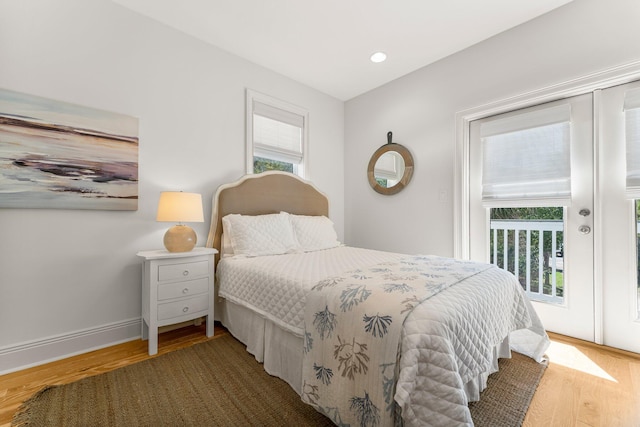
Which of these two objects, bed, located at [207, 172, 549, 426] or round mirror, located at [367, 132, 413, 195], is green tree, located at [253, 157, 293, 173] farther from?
round mirror, located at [367, 132, 413, 195]

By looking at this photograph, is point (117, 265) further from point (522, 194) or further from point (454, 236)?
point (522, 194)

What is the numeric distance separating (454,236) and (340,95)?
2301 mm

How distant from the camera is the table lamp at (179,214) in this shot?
1981 mm

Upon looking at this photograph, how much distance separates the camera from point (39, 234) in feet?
5.80

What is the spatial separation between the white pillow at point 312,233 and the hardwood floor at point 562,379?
1.10 m

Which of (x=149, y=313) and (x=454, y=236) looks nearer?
(x=149, y=313)

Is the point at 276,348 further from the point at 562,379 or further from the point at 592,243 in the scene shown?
the point at 592,243

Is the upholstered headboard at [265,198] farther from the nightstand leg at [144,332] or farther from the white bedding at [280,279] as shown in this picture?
the nightstand leg at [144,332]

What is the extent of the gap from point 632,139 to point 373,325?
2.31 meters

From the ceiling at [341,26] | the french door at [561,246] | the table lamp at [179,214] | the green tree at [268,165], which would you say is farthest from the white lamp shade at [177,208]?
the french door at [561,246]

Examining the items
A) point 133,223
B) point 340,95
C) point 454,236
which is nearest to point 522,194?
point 454,236

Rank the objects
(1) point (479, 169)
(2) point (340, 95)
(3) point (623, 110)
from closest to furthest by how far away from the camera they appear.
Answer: (3) point (623, 110)
(1) point (479, 169)
(2) point (340, 95)

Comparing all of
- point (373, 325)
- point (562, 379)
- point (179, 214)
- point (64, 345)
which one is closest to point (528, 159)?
point (562, 379)

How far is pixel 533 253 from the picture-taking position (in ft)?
7.68
